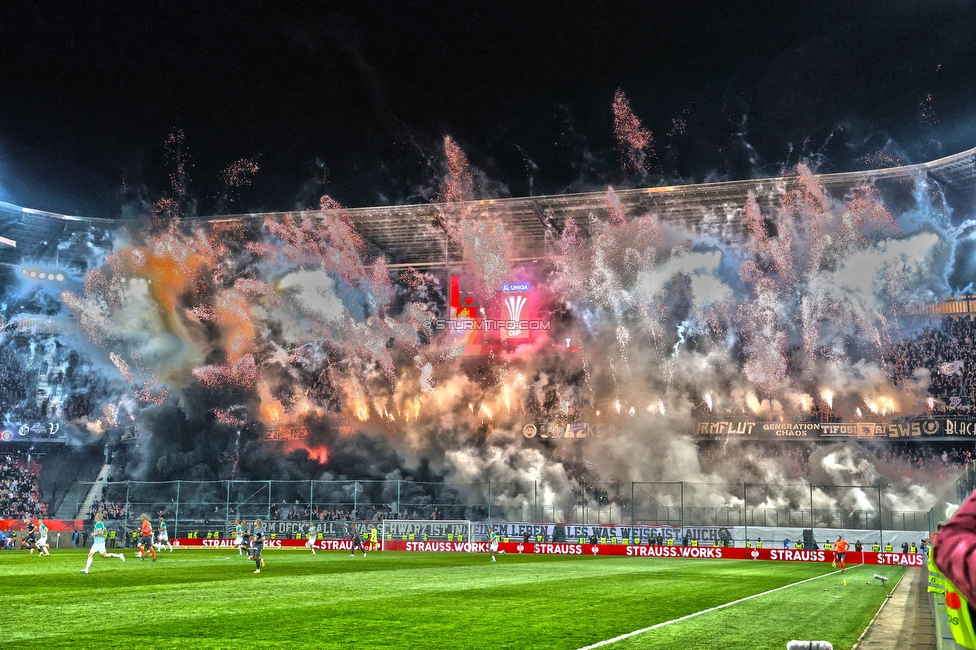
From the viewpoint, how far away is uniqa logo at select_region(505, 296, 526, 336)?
3570 inches

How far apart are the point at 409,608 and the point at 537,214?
65534 mm

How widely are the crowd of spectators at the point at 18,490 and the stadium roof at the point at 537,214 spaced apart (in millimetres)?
20511

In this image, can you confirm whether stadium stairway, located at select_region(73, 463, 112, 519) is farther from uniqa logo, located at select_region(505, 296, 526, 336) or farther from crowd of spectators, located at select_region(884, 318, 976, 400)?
crowd of spectators, located at select_region(884, 318, 976, 400)

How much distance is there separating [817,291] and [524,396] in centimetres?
3038

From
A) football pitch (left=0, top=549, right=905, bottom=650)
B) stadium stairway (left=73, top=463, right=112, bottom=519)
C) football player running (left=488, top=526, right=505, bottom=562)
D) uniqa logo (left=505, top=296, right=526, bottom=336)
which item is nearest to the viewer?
football pitch (left=0, top=549, right=905, bottom=650)

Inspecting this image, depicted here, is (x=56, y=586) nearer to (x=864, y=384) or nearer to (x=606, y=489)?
(x=606, y=489)

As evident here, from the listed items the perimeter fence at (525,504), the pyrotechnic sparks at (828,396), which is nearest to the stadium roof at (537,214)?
the pyrotechnic sparks at (828,396)

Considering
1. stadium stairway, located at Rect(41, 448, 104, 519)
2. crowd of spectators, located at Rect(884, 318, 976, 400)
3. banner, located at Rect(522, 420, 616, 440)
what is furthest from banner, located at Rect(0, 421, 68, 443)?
crowd of spectators, located at Rect(884, 318, 976, 400)

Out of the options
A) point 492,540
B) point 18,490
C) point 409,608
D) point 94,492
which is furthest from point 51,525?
point 409,608

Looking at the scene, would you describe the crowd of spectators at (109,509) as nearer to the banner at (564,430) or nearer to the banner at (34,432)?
the banner at (34,432)

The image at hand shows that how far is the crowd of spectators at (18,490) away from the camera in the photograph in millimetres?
66438

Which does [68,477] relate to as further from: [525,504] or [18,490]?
[525,504]

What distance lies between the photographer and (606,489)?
252 feet

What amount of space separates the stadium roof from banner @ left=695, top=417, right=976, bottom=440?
19.5 meters
